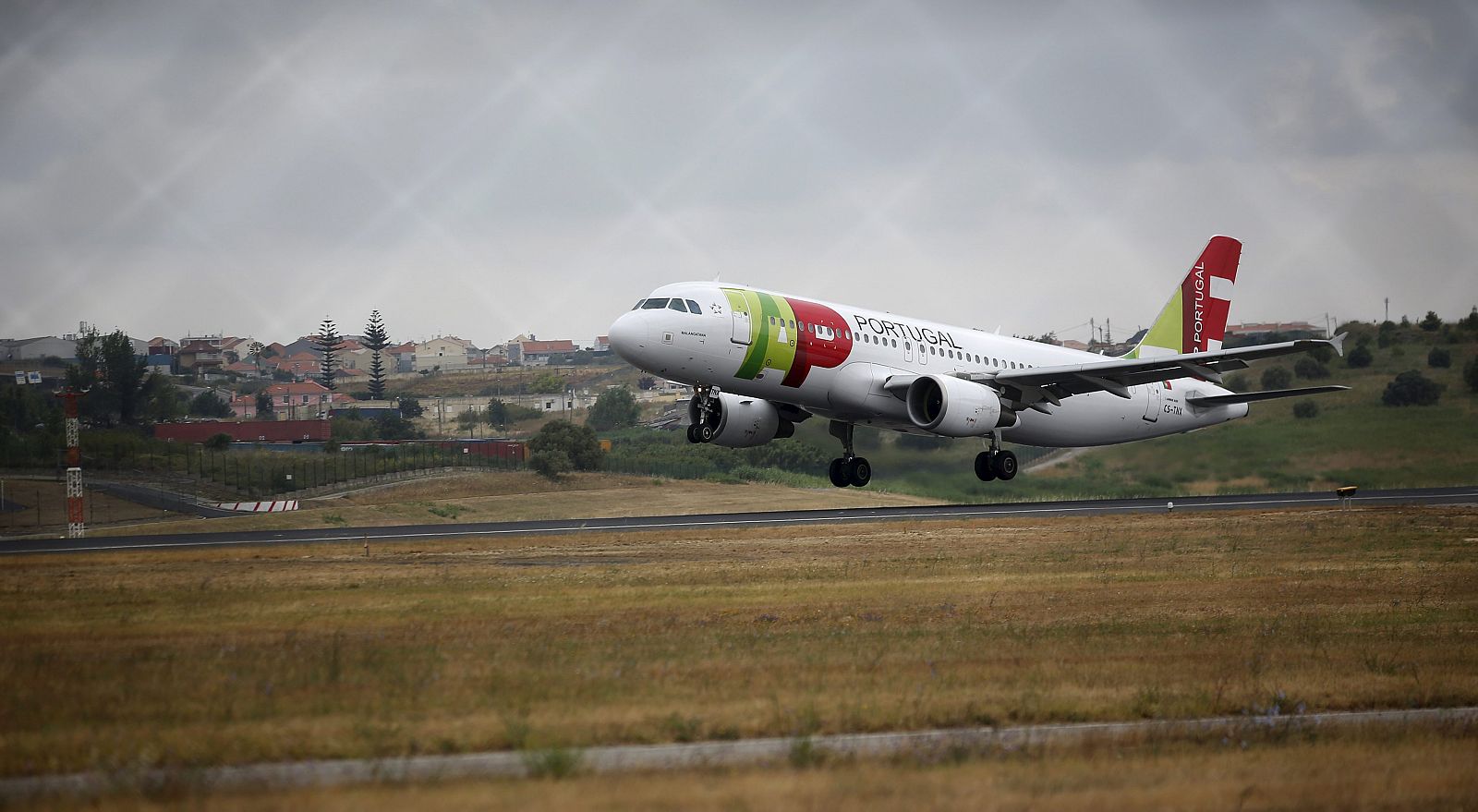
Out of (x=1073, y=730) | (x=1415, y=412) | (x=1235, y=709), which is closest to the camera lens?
(x=1073, y=730)

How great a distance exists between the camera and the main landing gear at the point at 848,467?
42.2 m

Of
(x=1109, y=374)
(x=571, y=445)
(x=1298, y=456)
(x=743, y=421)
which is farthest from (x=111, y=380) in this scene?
(x=1298, y=456)

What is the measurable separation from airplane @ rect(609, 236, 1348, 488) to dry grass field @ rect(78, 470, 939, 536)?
7.59 metres

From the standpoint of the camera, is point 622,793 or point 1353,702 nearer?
point 622,793

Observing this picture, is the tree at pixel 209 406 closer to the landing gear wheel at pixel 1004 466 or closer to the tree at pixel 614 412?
the tree at pixel 614 412

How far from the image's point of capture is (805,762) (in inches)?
391

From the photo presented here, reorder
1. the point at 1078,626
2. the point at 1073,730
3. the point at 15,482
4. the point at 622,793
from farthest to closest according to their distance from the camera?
the point at 15,482, the point at 1078,626, the point at 1073,730, the point at 622,793

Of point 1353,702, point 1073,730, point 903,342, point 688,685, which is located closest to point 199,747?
point 688,685

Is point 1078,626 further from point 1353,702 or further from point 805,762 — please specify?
point 805,762

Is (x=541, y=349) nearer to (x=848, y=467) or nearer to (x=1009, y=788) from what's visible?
(x=848, y=467)

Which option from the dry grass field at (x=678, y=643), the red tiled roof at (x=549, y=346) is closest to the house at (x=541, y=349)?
the red tiled roof at (x=549, y=346)

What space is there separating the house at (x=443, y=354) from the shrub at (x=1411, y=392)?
12336 cm

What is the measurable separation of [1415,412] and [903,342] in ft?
77.9

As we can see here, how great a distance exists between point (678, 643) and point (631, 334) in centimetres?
1861
